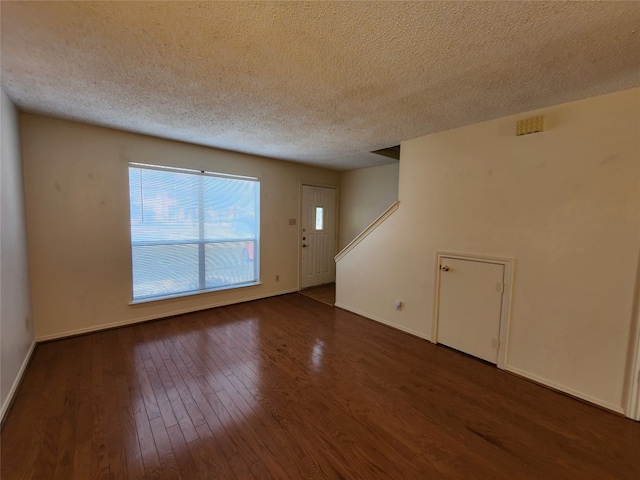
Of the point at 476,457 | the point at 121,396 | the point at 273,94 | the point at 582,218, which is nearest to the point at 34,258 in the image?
the point at 121,396

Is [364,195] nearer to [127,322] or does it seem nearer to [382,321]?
[382,321]

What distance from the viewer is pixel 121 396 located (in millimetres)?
2029

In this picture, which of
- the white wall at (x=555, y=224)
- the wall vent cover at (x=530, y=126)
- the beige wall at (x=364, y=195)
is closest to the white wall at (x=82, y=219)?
the beige wall at (x=364, y=195)

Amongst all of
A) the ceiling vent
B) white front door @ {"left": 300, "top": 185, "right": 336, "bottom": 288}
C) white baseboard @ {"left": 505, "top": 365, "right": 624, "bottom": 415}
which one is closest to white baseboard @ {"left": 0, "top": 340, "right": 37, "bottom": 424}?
white front door @ {"left": 300, "top": 185, "right": 336, "bottom": 288}

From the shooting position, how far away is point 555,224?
221 centimetres

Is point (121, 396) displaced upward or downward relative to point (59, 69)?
downward

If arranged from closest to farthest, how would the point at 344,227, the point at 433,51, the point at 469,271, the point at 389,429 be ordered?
the point at 433,51
the point at 389,429
the point at 469,271
the point at 344,227

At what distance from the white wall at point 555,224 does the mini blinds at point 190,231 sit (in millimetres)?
2785

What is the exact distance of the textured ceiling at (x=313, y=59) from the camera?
50.6 inches

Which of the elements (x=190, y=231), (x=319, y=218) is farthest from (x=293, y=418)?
(x=319, y=218)

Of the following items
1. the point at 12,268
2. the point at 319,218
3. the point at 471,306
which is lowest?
the point at 471,306

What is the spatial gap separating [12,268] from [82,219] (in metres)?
1.00

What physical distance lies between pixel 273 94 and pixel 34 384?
10.2 feet

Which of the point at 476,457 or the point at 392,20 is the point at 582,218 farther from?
the point at 392,20
